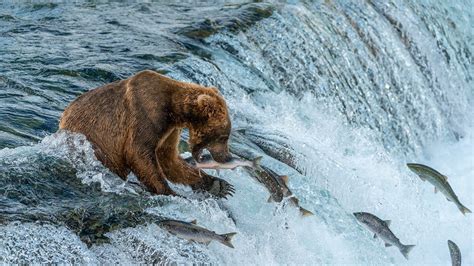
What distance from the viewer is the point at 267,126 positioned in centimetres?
770

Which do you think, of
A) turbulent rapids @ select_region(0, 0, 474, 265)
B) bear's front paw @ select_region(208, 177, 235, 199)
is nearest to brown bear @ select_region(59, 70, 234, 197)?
turbulent rapids @ select_region(0, 0, 474, 265)

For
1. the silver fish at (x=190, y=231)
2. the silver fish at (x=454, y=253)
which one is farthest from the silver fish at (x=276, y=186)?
the silver fish at (x=454, y=253)

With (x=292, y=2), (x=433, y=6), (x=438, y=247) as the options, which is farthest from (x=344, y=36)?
(x=438, y=247)

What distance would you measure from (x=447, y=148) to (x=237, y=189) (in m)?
5.36

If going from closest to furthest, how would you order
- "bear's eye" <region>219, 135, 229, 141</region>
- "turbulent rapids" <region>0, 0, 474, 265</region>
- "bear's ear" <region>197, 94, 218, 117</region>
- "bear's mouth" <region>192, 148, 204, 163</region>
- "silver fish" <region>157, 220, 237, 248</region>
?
"silver fish" <region>157, 220, 237, 248</region>
"turbulent rapids" <region>0, 0, 474, 265</region>
"bear's ear" <region>197, 94, 218, 117</region>
"bear's eye" <region>219, 135, 229, 141</region>
"bear's mouth" <region>192, 148, 204, 163</region>

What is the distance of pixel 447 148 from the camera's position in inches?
432

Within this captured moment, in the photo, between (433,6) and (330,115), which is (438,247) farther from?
(433,6)

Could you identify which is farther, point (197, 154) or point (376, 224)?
point (376, 224)

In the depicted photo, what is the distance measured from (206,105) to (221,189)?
64 cm

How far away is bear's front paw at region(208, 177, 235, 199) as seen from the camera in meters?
5.93

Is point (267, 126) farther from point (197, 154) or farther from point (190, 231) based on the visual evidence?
point (190, 231)

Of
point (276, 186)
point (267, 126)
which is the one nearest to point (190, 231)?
point (276, 186)

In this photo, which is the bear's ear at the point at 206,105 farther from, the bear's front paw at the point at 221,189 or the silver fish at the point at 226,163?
the bear's front paw at the point at 221,189

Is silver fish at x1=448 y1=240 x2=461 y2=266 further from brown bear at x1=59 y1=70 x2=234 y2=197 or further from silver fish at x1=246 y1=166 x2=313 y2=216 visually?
brown bear at x1=59 y1=70 x2=234 y2=197
